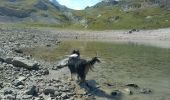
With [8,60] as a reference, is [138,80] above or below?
below

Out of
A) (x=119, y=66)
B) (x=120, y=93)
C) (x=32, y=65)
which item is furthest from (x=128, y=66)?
(x=120, y=93)

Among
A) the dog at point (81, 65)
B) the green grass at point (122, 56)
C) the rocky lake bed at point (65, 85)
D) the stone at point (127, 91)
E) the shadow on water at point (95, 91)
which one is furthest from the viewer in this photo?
the green grass at point (122, 56)

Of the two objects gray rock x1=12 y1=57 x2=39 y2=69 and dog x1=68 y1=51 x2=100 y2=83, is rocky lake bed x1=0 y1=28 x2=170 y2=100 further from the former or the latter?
dog x1=68 y1=51 x2=100 y2=83

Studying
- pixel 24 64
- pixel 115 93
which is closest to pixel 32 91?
pixel 115 93

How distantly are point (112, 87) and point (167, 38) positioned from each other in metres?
86.1

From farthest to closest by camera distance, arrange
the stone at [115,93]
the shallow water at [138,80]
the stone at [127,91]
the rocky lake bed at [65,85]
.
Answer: the stone at [127,91] → the stone at [115,93] → the shallow water at [138,80] → the rocky lake bed at [65,85]

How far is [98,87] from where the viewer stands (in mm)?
27859

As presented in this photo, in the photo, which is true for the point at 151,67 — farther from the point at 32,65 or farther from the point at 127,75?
the point at 32,65

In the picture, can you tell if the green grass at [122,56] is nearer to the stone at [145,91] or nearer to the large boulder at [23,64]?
the large boulder at [23,64]

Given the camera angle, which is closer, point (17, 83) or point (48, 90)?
point (48, 90)

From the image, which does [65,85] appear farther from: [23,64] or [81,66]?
[23,64]

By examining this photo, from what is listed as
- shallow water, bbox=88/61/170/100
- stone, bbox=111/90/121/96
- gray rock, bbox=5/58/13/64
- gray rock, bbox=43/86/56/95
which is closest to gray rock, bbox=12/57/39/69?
gray rock, bbox=5/58/13/64

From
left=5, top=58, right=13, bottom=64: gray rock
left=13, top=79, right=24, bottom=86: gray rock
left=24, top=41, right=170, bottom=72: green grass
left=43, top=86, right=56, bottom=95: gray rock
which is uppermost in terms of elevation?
left=5, top=58, right=13, bottom=64: gray rock

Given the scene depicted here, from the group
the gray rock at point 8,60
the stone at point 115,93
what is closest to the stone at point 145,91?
the stone at point 115,93
